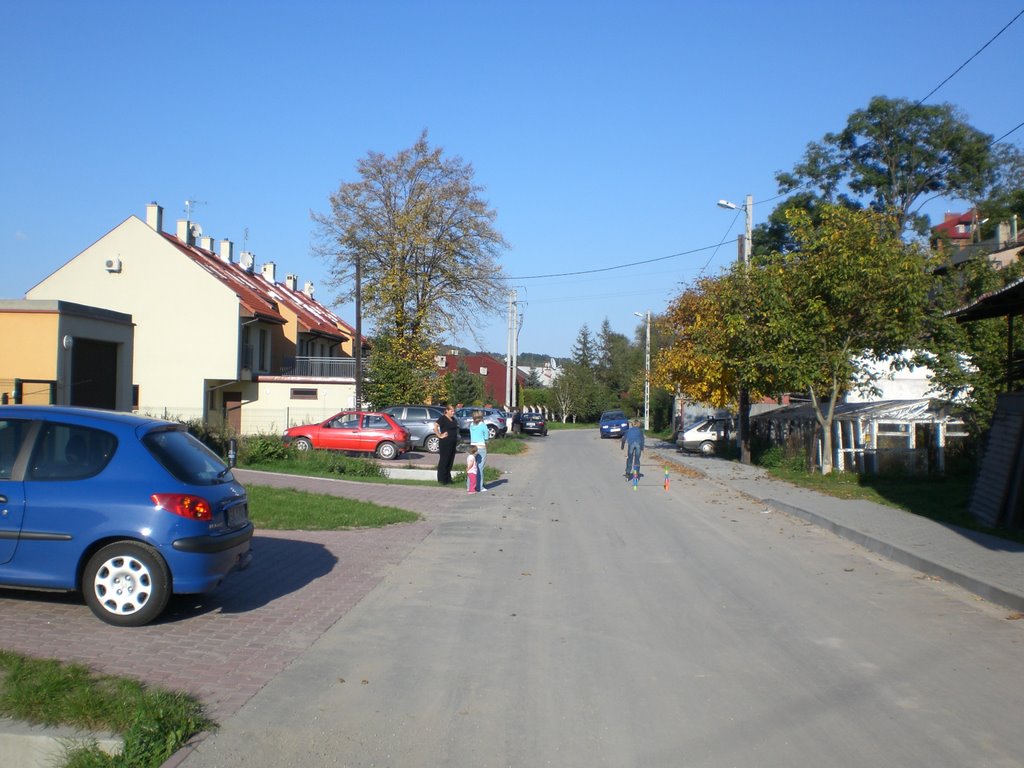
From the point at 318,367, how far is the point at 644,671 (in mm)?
45404

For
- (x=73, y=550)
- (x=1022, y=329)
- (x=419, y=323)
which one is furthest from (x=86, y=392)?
(x=419, y=323)

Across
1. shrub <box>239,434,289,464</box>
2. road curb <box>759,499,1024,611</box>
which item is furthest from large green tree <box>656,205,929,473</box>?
shrub <box>239,434,289,464</box>

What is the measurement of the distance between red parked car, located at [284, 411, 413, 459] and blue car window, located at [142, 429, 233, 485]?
21.7 meters

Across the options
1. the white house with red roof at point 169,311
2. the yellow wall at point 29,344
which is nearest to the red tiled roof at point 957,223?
the white house with red roof at point 169,311

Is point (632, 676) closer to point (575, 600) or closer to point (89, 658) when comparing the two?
point (575, 600)

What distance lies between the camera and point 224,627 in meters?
7.29

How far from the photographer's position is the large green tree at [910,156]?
136 feet

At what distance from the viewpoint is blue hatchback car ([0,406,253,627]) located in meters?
6.92

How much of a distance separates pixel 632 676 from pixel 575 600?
2530mm

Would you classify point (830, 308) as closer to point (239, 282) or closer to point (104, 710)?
point (104, 710)

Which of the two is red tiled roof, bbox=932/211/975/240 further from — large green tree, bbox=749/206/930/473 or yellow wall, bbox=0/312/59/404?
yellow wall, bbox=0/312/59/404

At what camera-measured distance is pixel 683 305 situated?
3844 centimetres

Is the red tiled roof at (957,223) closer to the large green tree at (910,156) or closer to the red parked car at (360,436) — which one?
the large green tree at (910,156)


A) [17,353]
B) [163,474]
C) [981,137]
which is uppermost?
[981,137]
